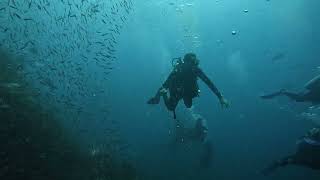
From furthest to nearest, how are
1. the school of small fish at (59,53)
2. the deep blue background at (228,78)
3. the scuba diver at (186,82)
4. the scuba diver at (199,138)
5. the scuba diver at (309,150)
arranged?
the deep blue background at (228,78), the scuba diver at (199,138), the school of small fish at (59,53), the scuba diver at (309,150), the scuba diver at (186,82)

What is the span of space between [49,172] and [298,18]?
4239 cm

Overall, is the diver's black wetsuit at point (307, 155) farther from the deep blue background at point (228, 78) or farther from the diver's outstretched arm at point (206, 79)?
the deep blue background at point (228, 78)

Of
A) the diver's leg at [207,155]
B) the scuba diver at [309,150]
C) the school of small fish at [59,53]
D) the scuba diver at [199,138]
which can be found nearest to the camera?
the scuba diver at [309,150]

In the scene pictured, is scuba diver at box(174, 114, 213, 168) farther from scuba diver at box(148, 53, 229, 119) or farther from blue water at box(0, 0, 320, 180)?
scuba diver at box(148, 53, 229, 119)

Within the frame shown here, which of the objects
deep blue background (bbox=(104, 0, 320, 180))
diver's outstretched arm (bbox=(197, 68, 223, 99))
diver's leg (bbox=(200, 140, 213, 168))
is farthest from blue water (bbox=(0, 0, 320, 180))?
diver's outstretched arm (bbox=(197, 68, 223, 99))

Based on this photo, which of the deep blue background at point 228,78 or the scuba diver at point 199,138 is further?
the deep blue background at point 228,78

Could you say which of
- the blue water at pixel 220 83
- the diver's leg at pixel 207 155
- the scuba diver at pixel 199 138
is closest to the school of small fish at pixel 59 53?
the blue water at pixel 220 83

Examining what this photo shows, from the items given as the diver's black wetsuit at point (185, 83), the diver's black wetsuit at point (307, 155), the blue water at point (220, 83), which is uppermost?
the diver's black wetsuit at point (185, 83)

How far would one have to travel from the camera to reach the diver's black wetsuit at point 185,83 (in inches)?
318

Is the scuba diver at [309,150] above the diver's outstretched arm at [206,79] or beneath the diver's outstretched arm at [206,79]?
beneath

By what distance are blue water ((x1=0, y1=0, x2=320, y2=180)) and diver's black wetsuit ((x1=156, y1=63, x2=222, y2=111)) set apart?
801 cm

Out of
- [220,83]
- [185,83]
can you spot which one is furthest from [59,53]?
[185,83]

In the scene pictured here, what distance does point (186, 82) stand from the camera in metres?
8.13

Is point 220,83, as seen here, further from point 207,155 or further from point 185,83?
point 185,83
